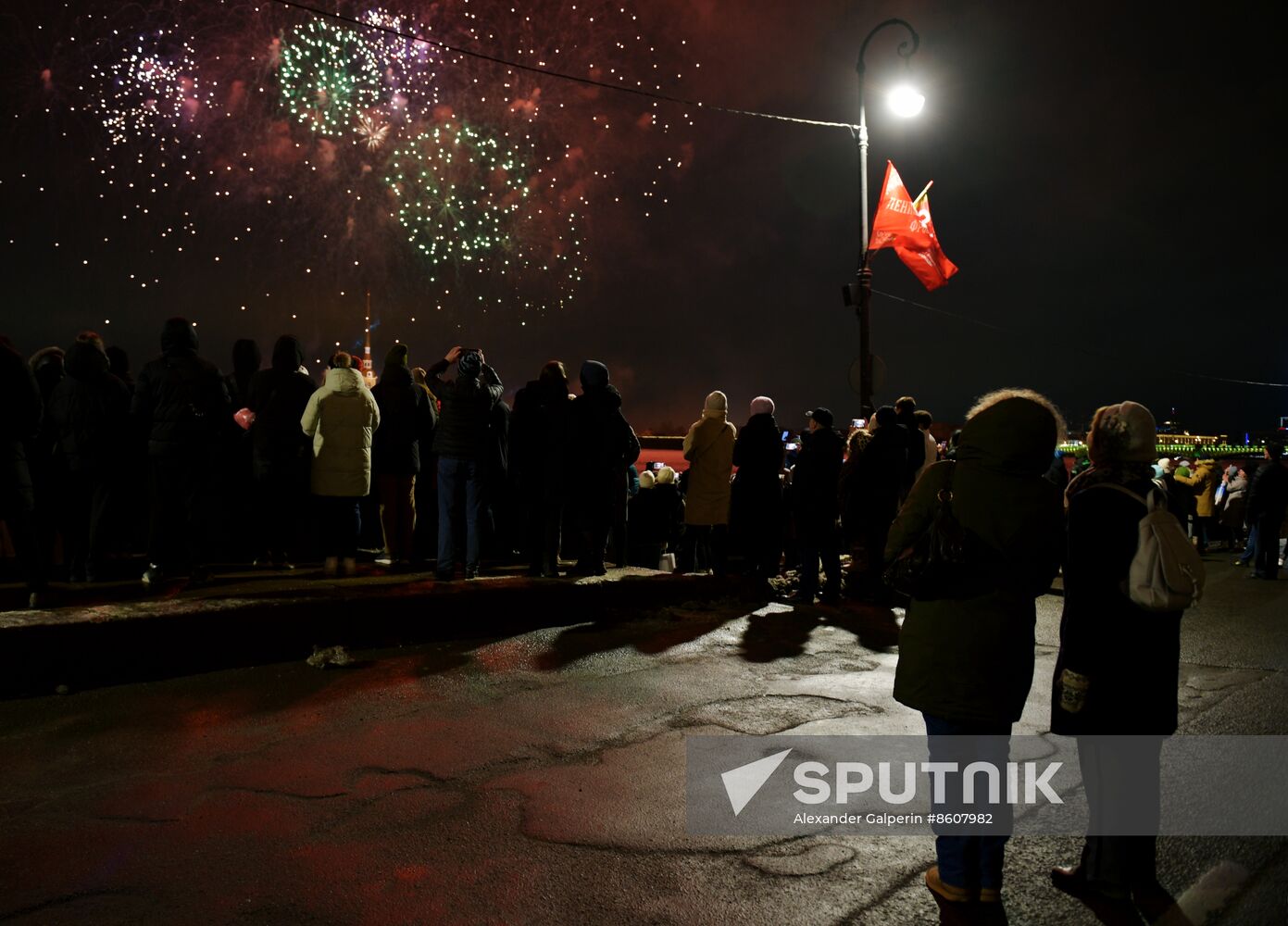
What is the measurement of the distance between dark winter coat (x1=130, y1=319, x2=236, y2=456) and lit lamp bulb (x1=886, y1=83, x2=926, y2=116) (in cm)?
1121

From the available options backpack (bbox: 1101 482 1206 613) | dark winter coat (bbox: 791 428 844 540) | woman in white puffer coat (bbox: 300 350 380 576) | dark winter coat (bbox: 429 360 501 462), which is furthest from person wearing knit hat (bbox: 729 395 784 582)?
backpack (bbox: 1101 482 1206 613)

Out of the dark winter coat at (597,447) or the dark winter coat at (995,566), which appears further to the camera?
the dark winter coat at (597,447)

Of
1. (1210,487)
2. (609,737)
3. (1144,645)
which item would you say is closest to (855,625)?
(609,737)

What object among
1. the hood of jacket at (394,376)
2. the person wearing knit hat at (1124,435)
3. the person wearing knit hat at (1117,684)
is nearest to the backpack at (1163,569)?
the person wearing knit hat at (1117,684)

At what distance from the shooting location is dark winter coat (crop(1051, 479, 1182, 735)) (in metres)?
3.27

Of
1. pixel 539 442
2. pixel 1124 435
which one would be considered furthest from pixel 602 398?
pixel 1124 435

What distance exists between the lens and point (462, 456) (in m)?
8.22

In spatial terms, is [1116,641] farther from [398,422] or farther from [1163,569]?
[398,422]

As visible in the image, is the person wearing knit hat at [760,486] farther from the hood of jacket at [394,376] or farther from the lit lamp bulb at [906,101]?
the lit lamp bulb at [906,101]

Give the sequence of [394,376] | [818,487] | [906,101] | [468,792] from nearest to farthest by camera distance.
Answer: [468,792]
[394,376]
[818,487]
[906,101]

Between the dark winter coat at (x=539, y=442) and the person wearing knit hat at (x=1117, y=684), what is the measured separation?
5804 millimetres

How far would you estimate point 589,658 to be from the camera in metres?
6.91

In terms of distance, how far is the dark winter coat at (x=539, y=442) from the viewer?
8711mm

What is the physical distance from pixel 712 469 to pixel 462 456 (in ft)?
9.61
